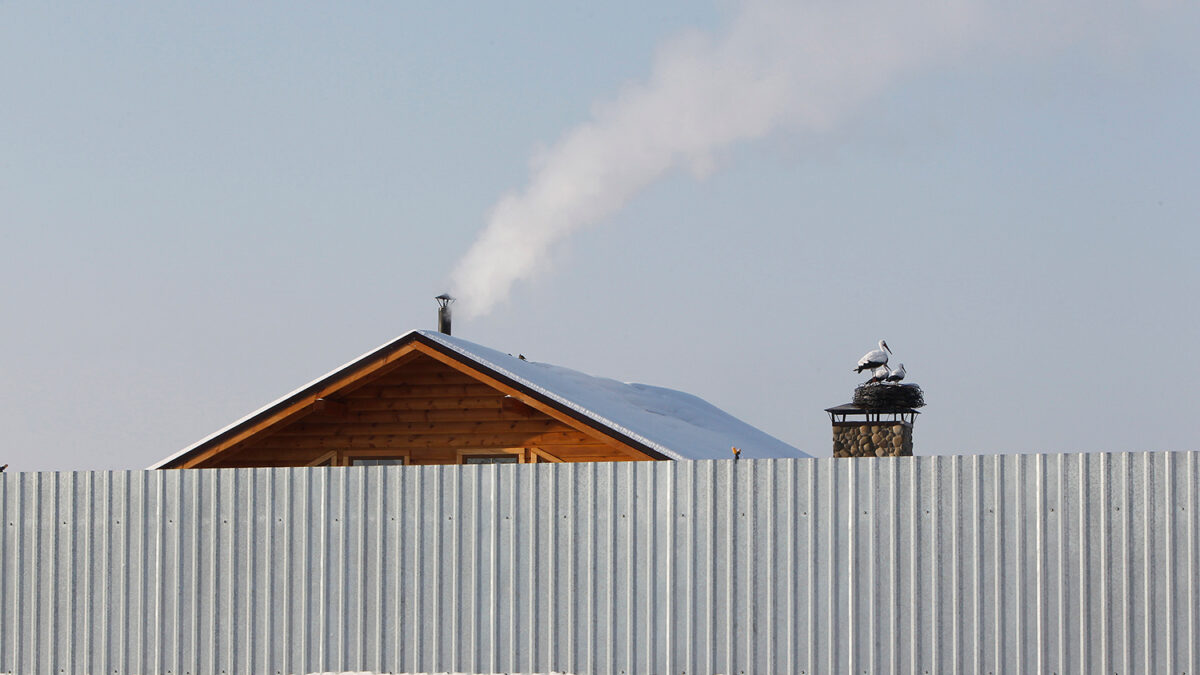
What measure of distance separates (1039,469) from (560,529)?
345 cm

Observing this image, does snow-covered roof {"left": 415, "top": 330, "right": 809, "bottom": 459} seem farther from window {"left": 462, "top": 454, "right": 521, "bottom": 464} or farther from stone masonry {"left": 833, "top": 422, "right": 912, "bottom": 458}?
stone masonry {"left": 833, "top": 422, "right": 912, "bottom": 458}

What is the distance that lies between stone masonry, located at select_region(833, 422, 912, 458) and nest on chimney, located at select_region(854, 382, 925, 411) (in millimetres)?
287

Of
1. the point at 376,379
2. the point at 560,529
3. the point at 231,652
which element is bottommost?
the point at 231,652

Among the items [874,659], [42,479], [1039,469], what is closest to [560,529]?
[874,659]

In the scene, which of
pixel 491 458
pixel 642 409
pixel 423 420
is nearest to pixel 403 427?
pixel 423 420

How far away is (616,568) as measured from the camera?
10.9 m

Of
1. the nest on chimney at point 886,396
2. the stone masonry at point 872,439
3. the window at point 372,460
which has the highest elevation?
the nest on chimney at point 886,396

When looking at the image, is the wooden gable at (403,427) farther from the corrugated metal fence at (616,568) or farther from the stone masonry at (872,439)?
the stone masonry at (872,439)

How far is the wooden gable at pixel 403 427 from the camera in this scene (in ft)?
56.2

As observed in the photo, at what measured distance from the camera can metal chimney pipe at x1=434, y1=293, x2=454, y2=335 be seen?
20578 mm

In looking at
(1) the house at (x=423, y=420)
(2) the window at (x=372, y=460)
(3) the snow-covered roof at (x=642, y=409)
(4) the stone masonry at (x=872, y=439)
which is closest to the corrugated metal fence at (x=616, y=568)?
(3) the snow-covered roof at (x=642, y=409)

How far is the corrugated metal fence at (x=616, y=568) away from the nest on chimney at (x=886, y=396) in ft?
43.5

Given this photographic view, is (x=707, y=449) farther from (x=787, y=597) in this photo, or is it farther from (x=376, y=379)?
(x=787, y=597)

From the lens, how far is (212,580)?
1171cm
